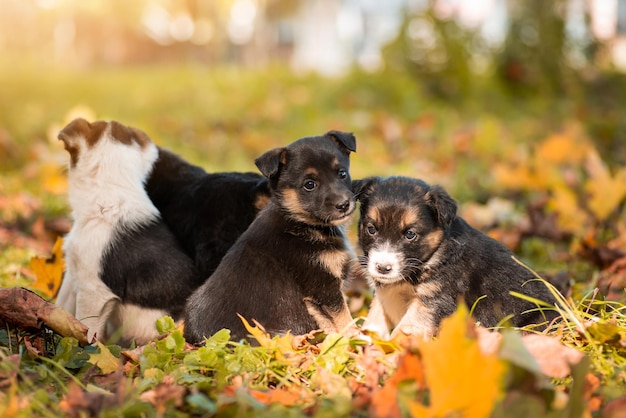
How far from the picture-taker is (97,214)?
15.0 ft

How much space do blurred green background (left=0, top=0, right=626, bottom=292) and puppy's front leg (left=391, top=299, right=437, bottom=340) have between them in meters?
1.69

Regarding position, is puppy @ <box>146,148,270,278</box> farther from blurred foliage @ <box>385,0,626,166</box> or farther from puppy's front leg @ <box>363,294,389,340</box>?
blurred foliage @ <box>385,0,626,166</box>

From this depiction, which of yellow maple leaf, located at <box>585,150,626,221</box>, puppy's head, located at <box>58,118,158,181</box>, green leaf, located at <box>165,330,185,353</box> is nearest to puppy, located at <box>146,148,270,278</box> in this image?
puppy's head, located at <box>58,118,158,181</box>

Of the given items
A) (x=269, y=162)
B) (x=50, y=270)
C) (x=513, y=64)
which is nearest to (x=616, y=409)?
(x=269, y=162)

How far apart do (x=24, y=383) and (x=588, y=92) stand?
45.5ft

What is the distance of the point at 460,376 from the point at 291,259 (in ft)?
5.95

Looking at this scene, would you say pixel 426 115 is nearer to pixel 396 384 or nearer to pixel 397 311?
pixel 397 311

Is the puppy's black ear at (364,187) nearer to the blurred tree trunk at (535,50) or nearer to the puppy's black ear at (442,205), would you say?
the puppy's black ear at (442,205)

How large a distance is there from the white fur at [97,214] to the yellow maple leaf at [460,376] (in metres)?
2.34

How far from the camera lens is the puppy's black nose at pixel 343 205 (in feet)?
14.2

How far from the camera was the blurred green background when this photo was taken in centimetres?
677

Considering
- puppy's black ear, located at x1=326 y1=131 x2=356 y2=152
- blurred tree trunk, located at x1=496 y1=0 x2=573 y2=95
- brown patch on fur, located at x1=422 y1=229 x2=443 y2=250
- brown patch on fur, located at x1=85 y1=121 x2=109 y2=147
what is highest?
blurred tree trunk, located at x1=496 y1=0 x2=573 y2=95

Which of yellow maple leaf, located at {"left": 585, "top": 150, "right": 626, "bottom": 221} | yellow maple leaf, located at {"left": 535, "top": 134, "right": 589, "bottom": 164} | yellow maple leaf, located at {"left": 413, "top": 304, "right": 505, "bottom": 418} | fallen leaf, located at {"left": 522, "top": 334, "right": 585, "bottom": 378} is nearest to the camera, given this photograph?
yellow maple leaf, located at {"left": 413, "top": 304, "right": 505, "bottom": 418}

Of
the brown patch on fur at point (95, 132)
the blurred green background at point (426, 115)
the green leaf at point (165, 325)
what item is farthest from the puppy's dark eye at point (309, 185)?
the blurred green background at point (426, 115)
